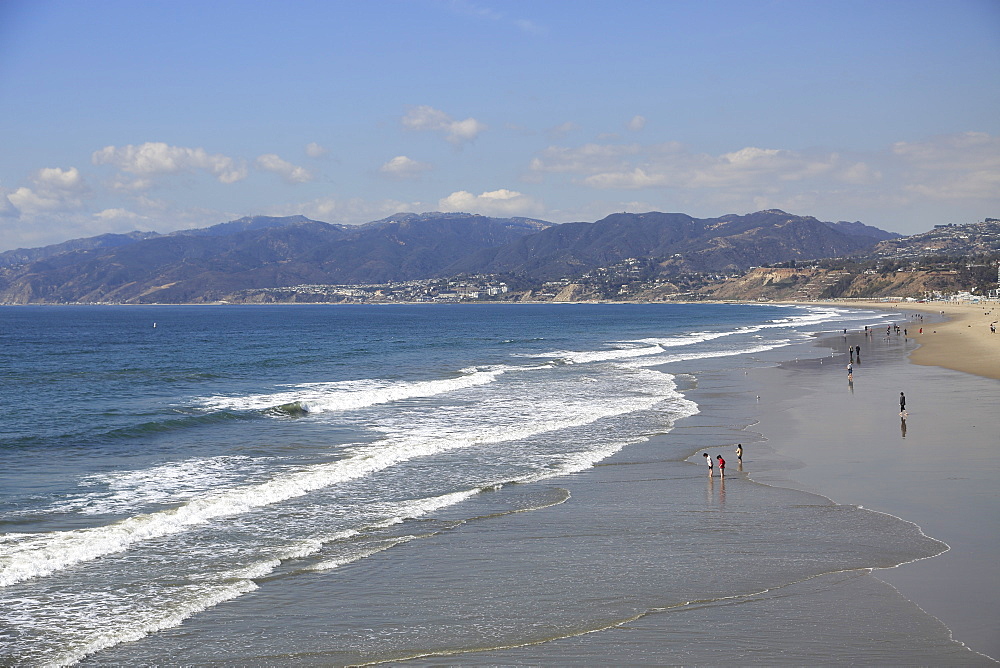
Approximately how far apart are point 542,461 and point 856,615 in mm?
12222

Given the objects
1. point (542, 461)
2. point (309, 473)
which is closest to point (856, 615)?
point (542, 461)

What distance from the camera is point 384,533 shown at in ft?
50.6

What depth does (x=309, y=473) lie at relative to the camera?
2094 cm

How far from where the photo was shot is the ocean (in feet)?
35.0

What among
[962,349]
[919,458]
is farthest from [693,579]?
[962,349]

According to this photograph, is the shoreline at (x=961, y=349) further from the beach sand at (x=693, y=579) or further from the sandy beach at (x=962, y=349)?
the beach sand at (x=693, y=579)

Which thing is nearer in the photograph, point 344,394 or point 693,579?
point 693,579

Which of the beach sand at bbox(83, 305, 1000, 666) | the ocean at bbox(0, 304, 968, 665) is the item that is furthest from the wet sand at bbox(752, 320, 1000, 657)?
the ocean at bbox(0, 304, 968, 665)

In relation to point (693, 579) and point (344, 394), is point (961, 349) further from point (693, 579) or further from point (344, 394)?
point (693, 579)

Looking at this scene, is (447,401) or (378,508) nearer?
(378,508)

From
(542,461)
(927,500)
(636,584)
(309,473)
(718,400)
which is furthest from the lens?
(718,400)

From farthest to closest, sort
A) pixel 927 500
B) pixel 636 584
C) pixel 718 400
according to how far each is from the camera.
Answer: pixel 718 400 < pixel 927 500 < pixel 636 584

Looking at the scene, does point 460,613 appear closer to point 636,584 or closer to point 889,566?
point 636,584

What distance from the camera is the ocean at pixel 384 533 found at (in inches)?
420
